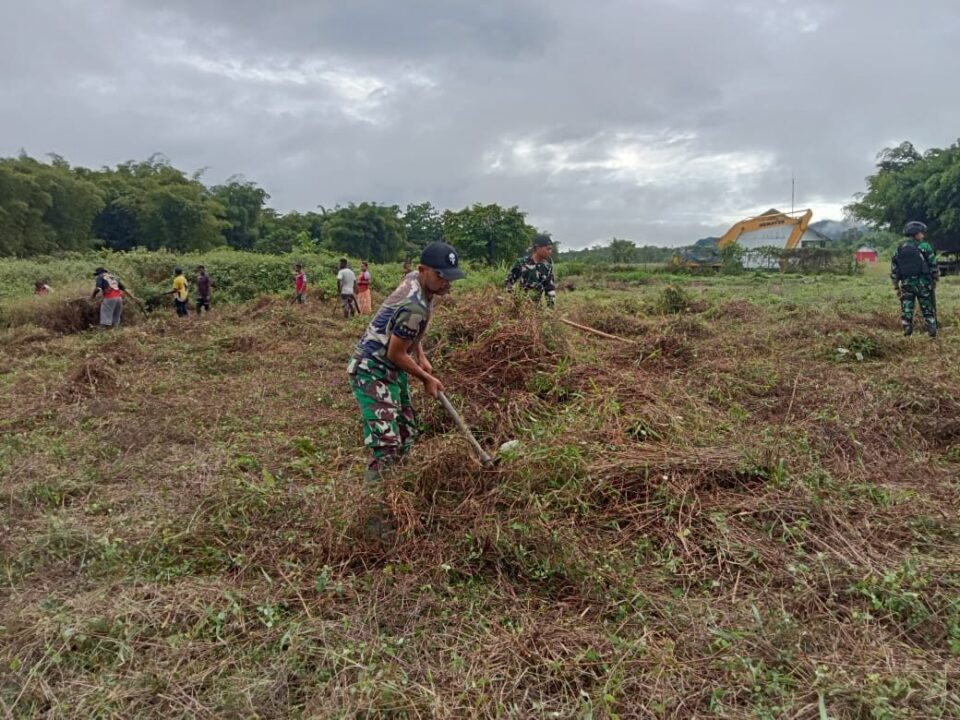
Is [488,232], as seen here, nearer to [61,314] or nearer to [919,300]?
[61,314]

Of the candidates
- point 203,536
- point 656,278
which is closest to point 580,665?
point 203,536

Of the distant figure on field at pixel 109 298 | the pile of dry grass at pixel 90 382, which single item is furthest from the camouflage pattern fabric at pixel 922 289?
the distant figure on field at pixel 109 298

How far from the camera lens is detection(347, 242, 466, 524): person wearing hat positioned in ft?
9.35

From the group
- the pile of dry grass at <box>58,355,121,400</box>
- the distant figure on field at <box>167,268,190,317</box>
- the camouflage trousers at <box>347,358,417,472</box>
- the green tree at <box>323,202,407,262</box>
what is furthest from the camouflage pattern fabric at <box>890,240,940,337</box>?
the green tree at <box>323,202,407,262</box>

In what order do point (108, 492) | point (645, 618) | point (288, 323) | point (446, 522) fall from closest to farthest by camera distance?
point (645, 618), point (446, 522), point (108, 492), point (288, 323)

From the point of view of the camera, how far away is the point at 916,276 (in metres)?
6.78

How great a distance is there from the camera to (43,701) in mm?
1844

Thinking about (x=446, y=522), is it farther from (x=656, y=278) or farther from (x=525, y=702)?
(x=656, y=278)

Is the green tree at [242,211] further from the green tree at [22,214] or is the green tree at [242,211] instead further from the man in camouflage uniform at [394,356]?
the man in camouflage uniform at [394,356]

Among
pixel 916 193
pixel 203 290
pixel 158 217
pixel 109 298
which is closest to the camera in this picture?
pixel 109 298

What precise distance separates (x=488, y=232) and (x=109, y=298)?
17058mm

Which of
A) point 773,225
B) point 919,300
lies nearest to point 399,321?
point 919,300

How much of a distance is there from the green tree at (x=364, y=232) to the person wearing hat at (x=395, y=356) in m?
33.9

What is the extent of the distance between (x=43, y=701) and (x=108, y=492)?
5.72 feet
